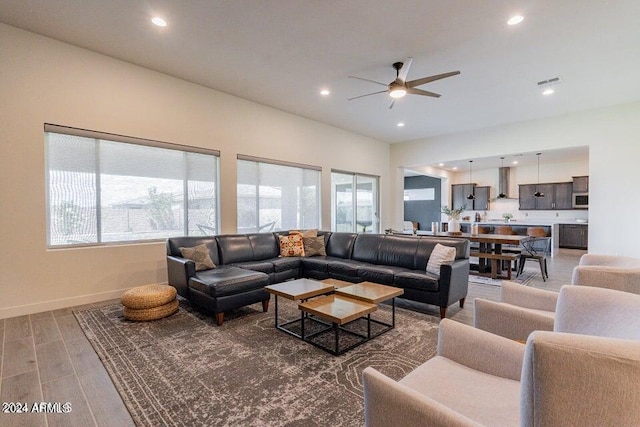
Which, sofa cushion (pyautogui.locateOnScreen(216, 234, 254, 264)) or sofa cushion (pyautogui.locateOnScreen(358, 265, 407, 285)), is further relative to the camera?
sofa cushion (pyautogui.locateOnScreen(216, 234, 254, 264))

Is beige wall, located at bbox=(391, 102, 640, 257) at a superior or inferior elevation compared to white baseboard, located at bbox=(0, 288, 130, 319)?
superior

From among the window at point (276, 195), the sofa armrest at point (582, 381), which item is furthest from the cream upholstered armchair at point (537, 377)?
the window at point (276, 195)

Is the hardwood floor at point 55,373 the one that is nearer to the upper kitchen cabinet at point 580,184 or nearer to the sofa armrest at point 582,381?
the sofa armrest at point 582,381

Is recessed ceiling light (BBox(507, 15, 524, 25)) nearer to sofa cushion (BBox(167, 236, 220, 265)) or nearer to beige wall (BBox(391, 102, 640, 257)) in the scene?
beige wall (BBox(391, 102, 640, 257))

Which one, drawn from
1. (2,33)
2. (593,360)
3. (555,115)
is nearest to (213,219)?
(2,33)

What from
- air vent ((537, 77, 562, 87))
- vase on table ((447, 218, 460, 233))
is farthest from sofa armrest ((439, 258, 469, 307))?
air vent ((537, 77, 562, 87))

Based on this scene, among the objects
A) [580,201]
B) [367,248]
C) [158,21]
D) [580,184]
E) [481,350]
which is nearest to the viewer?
[481,350]

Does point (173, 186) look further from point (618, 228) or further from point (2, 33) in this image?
point (618, 228)

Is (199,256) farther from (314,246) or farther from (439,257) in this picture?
(439,257)

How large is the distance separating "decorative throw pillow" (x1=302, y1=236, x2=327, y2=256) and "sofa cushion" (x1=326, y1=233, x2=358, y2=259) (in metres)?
0.15

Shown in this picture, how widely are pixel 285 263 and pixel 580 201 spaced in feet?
34.2

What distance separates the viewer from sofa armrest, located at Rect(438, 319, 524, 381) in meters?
1.42

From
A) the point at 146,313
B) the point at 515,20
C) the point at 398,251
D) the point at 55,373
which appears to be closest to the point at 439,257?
the point at 398,251

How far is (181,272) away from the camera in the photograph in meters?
3.69
